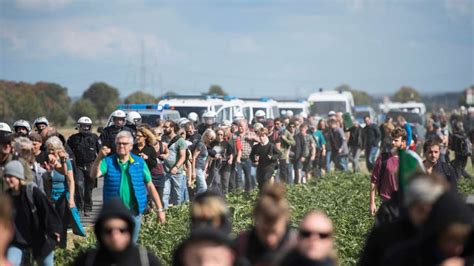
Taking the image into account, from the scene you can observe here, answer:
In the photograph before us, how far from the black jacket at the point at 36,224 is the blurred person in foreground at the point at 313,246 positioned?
4.33 m

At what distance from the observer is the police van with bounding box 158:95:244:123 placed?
93.7 ft

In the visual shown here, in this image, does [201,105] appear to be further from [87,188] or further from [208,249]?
[208,249]

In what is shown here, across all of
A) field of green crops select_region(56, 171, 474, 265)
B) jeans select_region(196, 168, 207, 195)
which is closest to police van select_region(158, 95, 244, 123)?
field of green crops select_region(56, 171, 474, 265)

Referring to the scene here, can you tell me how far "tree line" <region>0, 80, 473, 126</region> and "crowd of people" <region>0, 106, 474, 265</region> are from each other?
3968 centimetres

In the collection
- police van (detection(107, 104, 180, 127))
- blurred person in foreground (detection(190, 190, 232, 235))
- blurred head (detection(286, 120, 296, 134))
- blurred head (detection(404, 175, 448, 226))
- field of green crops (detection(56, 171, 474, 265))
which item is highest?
police van (detection(107, 104, 180, 127))

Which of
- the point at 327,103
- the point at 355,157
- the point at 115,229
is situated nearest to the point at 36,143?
the point at 115,229

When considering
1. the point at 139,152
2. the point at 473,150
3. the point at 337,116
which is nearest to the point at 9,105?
the point at 337,116

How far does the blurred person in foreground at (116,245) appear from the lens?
23.5ft

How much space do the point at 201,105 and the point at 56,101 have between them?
76.8 metres

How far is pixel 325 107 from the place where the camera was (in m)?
45.3

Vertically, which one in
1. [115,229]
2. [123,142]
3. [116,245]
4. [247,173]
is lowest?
[247,173]

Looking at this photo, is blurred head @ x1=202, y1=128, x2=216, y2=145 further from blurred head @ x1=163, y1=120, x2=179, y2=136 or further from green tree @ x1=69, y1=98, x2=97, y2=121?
green tree @ x1=69, y1=98, x2=97, y2=121

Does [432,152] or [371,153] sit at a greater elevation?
[432,152]

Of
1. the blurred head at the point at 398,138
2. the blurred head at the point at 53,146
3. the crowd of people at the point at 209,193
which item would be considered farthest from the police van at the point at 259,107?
the blurred head at the point at 398,138
